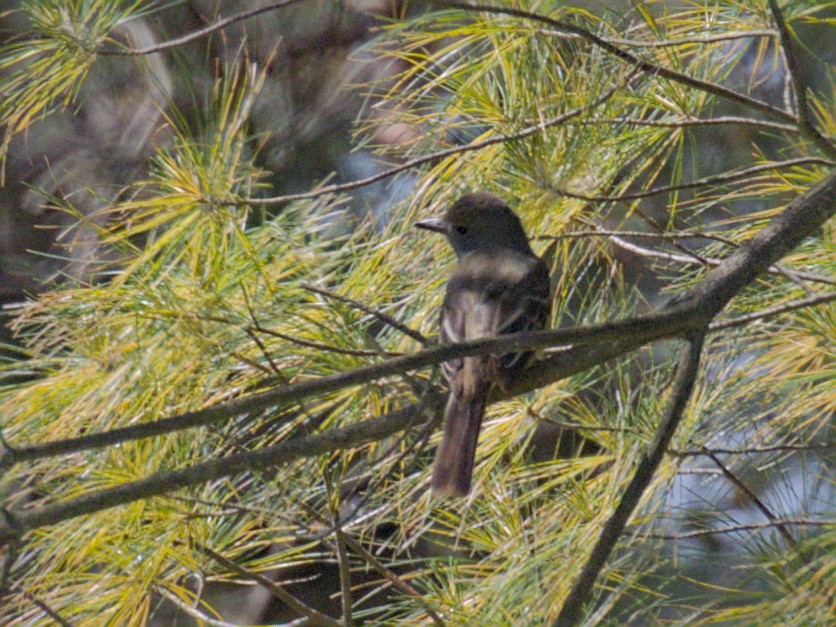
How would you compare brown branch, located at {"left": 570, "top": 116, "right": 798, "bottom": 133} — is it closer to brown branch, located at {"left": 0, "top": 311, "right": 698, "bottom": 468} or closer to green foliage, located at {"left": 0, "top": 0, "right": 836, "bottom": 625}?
green foliage, located at {"left": 0, "top": 0, "right": 836, "bottom": 625}

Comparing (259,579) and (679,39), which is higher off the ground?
(679,39)

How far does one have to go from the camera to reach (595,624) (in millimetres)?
1874

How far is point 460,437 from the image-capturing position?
1969mm

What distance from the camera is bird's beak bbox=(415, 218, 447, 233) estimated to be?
2.40 meters

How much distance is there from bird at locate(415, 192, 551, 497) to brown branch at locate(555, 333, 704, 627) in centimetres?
35

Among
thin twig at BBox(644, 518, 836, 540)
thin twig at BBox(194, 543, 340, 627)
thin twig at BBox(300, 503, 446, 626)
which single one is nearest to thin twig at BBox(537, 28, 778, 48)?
thin twig at BBox(644, 518, 836, 540)

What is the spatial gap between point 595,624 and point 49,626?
1074 millimetres

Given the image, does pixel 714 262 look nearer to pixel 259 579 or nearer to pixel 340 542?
pixel 340 542

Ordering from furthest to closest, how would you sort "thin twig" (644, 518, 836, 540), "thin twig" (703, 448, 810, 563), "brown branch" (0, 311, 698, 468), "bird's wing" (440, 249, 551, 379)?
"bird's wing" (440, 249, 551, 379) → "thin twig" (644, 518, 836, 540) → "thin twig" (703, 448, 810, 563) → "brown branch" (0, 311, 698, 468)

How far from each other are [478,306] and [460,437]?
1.27 ft

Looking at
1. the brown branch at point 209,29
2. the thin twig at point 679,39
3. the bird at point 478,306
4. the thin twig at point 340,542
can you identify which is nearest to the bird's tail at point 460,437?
the bird at point 478,306

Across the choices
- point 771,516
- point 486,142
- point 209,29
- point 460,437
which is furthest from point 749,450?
point 209,29

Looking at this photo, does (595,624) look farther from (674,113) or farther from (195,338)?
(674,113)

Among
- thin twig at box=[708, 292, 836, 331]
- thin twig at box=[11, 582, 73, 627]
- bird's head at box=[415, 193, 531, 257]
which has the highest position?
thin twig at box=[708, 292, 836, 331]
